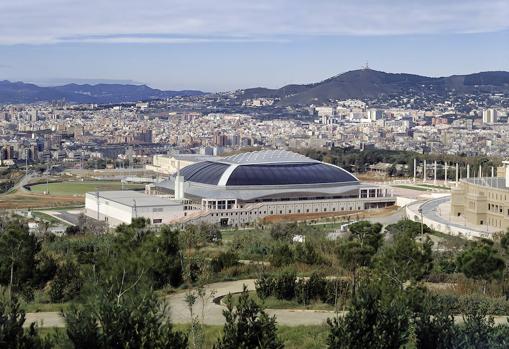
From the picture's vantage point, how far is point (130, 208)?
3494 cm

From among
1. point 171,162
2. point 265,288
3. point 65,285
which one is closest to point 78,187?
point 171,162

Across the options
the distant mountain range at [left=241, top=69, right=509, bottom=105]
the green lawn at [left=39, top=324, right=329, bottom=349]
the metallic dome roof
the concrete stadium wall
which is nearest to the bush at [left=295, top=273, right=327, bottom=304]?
the green lawn at [left=39, top=324, right=329, bottom=349]

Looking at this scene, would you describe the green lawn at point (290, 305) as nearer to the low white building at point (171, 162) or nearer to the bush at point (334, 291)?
the bush at point (334, 291)

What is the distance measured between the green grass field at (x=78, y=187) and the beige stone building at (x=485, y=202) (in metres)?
26.5

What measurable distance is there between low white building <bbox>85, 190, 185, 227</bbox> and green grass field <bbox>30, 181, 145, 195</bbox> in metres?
10.7

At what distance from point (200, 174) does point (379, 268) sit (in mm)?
28923

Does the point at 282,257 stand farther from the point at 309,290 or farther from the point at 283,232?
the point at 283,232

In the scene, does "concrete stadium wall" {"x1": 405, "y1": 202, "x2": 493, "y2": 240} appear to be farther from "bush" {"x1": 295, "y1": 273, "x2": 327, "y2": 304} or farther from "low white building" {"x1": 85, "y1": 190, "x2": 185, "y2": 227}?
"bush" {"x1": 295, "y1": 273, "x2": 327, "y2": 304}

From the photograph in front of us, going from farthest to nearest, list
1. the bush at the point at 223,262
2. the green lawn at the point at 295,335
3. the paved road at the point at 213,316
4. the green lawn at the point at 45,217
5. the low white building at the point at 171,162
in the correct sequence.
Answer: the low white building at the point at 171,162 → the green lawn at the point at 45,217 → the bush at the point at 223,262 → the paved road at the point at 213,316 → the green lawn at the point at 295,335

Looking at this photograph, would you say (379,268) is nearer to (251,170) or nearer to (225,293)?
(225,293)

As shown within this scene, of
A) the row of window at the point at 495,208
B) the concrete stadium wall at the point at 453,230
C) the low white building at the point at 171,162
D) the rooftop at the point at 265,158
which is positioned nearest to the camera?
the concrete stadium wall at the point at 453,230

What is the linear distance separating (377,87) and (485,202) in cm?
15071

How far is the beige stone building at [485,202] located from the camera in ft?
91.3

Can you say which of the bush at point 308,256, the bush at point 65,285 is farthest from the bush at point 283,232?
the bush at point 65,285
